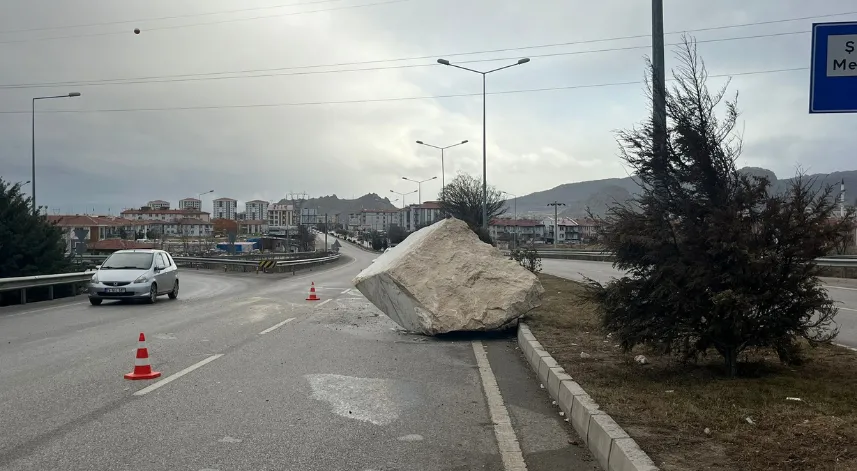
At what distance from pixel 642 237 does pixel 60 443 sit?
5.54m

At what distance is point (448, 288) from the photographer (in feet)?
40.4

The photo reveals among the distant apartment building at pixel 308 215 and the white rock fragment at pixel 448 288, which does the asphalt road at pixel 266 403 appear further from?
the distant apartment building at pixel 308 215

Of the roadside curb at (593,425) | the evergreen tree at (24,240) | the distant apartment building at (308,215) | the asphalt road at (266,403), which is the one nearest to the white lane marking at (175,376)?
the asphalt road at (266,403)

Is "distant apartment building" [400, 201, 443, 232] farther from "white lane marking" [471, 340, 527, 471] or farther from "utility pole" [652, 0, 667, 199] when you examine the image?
"utility pole" [652, 0, 667, 199]

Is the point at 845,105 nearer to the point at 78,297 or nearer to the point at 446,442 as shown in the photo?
the point at 446,442

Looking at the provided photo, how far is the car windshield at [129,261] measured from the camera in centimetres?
1997

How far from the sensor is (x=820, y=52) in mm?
6180

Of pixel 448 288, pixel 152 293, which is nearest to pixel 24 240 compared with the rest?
pixel 152 293

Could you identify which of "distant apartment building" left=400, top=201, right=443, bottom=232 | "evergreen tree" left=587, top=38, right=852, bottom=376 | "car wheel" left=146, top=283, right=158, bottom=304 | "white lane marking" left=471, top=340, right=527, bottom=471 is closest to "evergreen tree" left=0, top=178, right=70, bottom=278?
"car wheel" left=146, top=283, right=158, bottom=304

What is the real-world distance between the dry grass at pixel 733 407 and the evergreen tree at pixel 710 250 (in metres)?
0.41

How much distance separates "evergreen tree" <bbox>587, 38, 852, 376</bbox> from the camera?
263 inches

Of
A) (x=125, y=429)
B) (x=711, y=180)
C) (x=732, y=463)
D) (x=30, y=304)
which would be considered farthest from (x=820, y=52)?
(x=30, y=304)

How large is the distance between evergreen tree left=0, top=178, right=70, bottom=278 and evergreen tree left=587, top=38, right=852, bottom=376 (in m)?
20.3

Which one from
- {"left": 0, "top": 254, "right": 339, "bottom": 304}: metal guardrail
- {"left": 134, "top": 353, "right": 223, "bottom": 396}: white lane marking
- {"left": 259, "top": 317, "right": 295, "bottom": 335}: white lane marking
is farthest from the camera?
{"left": 0, "top": 254, "right": 339, "bottom": 304}: metal guardrail
